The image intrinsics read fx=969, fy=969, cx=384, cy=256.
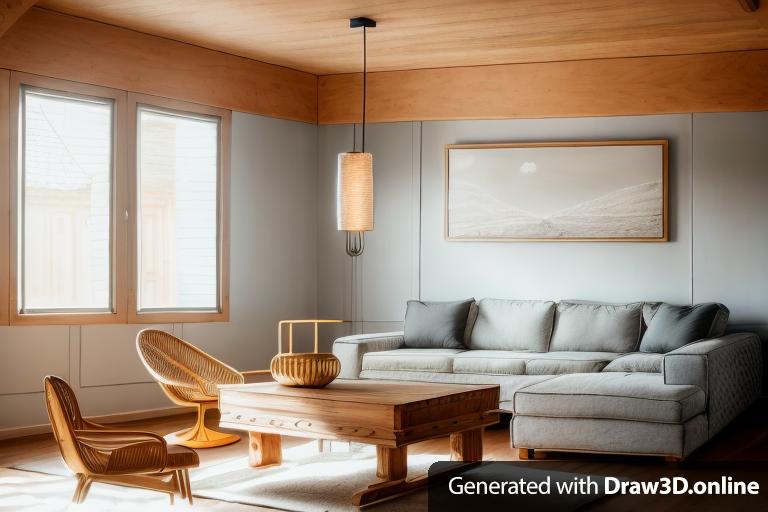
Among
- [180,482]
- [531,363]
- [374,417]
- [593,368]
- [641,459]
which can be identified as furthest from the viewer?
[531,363]

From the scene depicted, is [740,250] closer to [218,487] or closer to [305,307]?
[305,307]

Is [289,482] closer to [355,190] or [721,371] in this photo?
[355,190]

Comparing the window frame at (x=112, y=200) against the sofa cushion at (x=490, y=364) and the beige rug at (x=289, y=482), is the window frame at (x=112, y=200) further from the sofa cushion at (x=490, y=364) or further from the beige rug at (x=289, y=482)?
the sofa cushion at (x=490, y=364)

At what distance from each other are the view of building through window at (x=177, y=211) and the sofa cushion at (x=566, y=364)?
262cm

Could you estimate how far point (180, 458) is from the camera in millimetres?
3936

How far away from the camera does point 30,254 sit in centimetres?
641

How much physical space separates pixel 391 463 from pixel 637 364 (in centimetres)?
231

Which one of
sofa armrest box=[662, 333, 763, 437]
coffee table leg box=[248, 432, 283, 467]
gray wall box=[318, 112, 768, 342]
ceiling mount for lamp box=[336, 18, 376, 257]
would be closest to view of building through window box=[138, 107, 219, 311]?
gray wall box=[318, 112, 768, 342]

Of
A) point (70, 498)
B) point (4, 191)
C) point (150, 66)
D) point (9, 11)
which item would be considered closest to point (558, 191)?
point (150, 66)

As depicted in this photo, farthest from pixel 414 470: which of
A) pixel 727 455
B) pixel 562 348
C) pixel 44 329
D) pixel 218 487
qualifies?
pixel 44 329

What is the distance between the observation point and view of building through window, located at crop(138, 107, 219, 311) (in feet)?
23.4

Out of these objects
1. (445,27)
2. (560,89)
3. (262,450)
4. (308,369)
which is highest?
(445,27)

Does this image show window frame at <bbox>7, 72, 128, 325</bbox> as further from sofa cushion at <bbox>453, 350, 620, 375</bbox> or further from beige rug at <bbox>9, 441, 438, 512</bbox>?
sofa cushion at <bbox>453, 350, 620, 375</bbox>

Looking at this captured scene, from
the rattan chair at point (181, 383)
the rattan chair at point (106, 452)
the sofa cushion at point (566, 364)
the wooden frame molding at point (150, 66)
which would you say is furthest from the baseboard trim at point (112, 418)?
the sofa cushion at point (566, 364)
